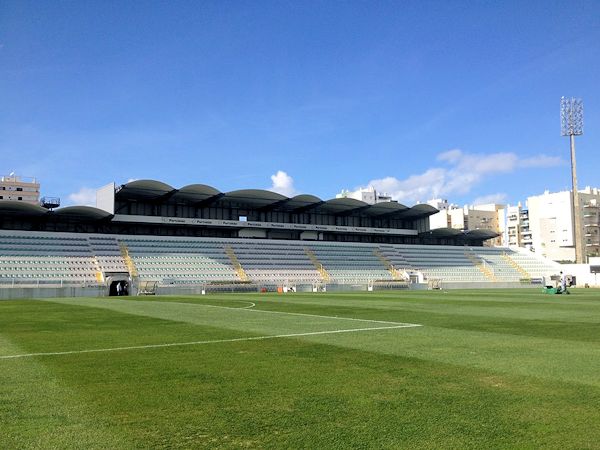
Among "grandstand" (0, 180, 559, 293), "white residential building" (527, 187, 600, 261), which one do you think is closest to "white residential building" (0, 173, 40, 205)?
"grandstand" (0, 180, 559, 293)

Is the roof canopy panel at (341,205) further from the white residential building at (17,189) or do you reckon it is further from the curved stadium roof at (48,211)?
the white residential building at (17,189)

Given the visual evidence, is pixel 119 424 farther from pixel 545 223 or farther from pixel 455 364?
pixel 545 223

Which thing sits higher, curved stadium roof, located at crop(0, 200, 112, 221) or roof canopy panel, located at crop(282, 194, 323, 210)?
roof canopy panel, located at crop(282, 194, 323, 210)

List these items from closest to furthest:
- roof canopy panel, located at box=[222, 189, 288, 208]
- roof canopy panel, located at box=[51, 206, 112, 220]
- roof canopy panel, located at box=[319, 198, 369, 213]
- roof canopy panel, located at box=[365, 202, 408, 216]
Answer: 1. roof canopy panel, located at box=[51, 206, 112, 220]
2. roof canopy panel, located at box=[222, 189, 288, 208]
3. roof canopy panel, located at box=[319, 198, 369, 213]
4. roof canopy panel, located at box=[365, 202, 408, 216]

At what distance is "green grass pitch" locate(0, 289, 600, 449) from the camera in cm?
518

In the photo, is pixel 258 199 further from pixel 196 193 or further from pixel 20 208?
pixel 20 208

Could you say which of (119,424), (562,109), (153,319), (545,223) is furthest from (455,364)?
(545,223)

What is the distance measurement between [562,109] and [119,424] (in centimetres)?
8397

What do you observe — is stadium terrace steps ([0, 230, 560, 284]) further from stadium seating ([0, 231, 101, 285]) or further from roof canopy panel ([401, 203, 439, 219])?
roof canopy panel ([401, 203, 439, 219])

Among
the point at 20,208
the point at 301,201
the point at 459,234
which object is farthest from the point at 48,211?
the point at 459,234

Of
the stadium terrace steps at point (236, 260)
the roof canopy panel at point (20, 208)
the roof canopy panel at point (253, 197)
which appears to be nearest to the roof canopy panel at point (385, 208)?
the stadium terrace steps at point (236, 260)

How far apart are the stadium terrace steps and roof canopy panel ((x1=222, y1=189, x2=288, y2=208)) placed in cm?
500

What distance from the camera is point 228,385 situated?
24.6 feet

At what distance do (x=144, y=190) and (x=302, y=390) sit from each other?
175 ft
